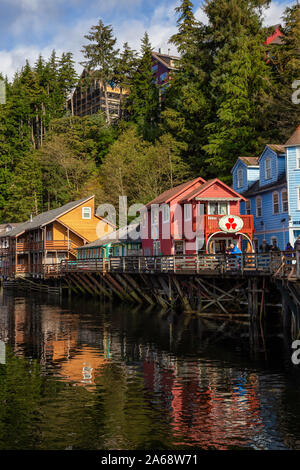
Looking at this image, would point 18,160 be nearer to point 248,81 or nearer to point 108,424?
point 248,81

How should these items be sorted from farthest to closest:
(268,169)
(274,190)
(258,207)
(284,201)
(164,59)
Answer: (164,59), (258,207), (268,169), (274,190), (284,201)

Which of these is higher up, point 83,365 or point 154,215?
point 154,215

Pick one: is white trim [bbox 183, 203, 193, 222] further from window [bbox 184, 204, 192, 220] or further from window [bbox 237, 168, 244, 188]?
A: window [bbox 237, 168, 244, 188]

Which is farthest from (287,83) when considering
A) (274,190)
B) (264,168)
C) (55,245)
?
(55,245)

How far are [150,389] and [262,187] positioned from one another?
1076 inches

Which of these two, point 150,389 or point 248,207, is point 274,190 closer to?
point 248,207

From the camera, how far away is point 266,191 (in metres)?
39.0

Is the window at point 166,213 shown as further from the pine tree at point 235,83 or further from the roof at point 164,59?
the roof at point 164,59

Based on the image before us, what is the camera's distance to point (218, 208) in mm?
38344

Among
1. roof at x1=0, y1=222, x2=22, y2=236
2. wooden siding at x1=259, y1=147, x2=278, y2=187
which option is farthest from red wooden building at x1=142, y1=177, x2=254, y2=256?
roof at x1=0, y1=222, x2=22, y2=236

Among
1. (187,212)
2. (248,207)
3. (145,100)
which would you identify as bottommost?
(187,212)

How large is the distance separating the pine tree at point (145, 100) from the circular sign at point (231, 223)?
3711cm

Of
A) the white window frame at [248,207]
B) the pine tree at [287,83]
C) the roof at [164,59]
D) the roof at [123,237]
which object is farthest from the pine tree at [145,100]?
the white window frame at [248,207]

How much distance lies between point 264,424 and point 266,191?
2863 cm
